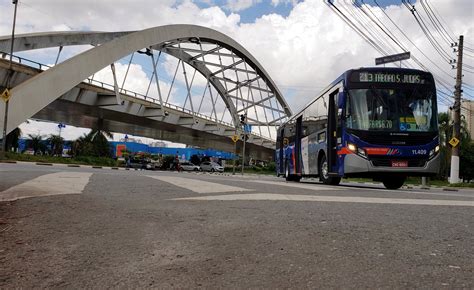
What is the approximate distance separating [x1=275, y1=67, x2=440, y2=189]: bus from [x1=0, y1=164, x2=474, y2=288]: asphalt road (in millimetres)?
5748

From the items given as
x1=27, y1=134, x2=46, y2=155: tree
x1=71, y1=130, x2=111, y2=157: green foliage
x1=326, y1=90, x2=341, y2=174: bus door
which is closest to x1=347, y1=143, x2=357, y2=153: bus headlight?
x1=326, y1=90, x2=341, y2=174: bus door

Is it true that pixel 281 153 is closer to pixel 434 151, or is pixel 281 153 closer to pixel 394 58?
pixel 394 58

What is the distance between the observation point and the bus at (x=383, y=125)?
12.0 metres

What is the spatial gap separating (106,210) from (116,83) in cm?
3199

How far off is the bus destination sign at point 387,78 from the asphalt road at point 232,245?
6.88 metres

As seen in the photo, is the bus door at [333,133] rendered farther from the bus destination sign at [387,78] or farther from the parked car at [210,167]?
the parked car at [210,167]

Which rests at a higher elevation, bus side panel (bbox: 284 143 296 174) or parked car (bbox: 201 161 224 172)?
bus side panel (bbox: 284 143 296 174)

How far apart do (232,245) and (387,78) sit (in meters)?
10.3

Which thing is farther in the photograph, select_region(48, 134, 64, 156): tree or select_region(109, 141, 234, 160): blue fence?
select_region(109, 141, 234, 160): blue fence

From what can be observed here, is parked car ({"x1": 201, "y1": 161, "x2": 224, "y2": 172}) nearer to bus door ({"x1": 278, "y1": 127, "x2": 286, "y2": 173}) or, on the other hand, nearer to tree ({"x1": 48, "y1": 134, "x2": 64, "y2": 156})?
tree ({"x1": 48, "y1": 134, "x2": 64, "y2": 156})

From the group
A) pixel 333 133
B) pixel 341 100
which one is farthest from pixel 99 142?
pixel 341 100

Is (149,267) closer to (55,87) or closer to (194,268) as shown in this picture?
(194,268)

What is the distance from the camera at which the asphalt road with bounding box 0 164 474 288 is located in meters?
3.02

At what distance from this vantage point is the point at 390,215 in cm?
554
